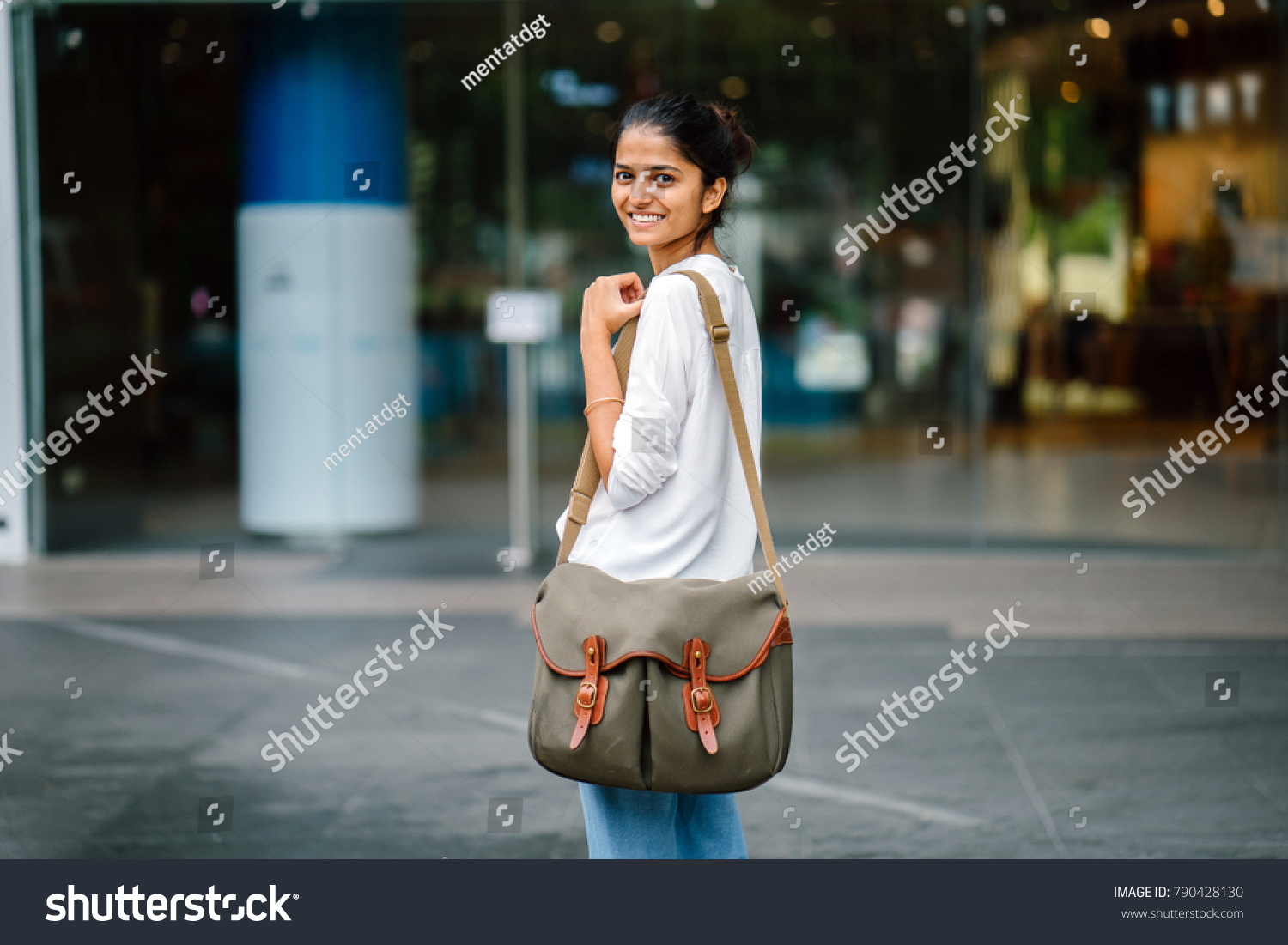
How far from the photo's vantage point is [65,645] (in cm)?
692

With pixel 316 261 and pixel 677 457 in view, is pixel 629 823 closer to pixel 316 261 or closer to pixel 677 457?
pixel 677 457

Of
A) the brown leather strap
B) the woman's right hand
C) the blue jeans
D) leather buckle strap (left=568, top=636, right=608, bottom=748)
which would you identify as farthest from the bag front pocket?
the woman's right hand

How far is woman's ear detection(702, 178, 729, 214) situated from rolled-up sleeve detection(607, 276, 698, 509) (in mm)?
229

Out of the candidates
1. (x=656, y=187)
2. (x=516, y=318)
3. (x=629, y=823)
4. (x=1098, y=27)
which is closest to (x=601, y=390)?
(x=656, y=187)

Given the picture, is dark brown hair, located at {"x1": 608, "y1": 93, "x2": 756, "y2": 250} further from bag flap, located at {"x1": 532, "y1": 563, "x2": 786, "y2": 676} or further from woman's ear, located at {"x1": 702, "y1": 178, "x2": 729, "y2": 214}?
bag flap, located at {"x1": 532, "y1": 563, "x2": 786, "y2": 676}

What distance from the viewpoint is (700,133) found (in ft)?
8.20

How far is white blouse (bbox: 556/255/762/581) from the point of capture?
2350 mm

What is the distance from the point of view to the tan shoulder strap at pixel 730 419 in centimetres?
239

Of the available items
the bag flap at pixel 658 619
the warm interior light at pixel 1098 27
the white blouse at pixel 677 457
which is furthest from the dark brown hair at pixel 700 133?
the warm interior light at pixel 1098 27

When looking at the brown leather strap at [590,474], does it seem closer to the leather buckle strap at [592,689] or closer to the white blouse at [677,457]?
the white blouse at [677,457]

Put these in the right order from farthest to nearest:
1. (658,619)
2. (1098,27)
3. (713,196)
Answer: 1. (1098,27)
2. (713,196)
3. (658,619)

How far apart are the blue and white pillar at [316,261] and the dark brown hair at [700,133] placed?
8.20 meters

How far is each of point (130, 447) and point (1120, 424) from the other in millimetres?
9582

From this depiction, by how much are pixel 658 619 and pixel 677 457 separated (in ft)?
0.95
